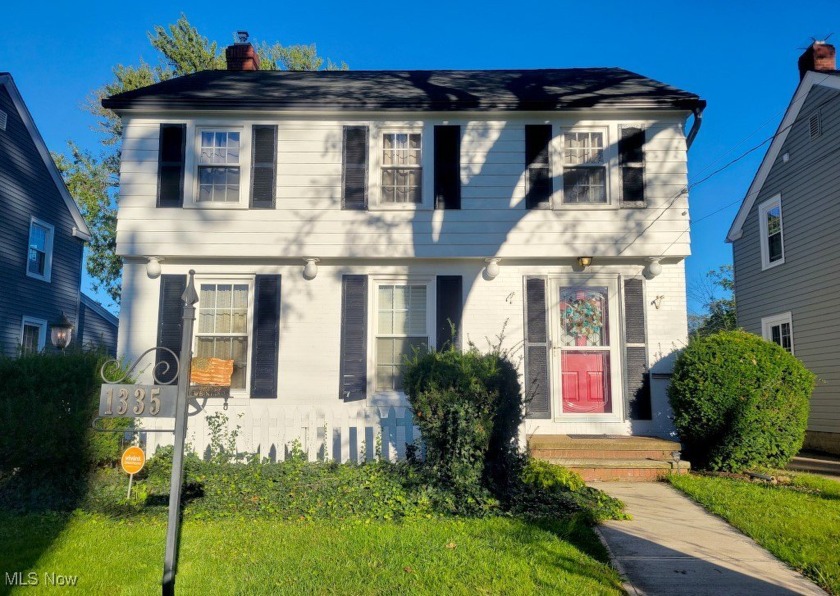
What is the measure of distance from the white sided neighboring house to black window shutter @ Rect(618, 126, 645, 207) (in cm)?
465

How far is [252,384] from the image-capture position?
8562mm

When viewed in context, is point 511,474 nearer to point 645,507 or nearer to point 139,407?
point 645,507

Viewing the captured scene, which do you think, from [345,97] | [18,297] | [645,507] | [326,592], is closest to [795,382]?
[645,507]

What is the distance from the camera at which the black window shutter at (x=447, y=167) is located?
884 cm

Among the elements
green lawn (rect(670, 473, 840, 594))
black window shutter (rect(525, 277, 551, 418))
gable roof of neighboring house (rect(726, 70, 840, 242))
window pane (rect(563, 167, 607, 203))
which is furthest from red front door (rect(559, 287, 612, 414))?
gable roof of neighboring house (rect(726, 70, 840, 242))

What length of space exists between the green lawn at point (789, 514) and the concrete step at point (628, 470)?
0.82ft

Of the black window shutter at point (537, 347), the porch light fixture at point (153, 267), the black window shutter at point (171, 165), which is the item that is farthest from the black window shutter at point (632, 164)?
the porch light fixture at point (153, 267)

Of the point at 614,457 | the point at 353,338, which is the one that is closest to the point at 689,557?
the point at 614,457

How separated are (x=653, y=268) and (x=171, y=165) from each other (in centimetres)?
704

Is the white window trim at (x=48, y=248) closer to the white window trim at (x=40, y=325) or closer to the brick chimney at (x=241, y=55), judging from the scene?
the white window trim at (x=40, y=325)

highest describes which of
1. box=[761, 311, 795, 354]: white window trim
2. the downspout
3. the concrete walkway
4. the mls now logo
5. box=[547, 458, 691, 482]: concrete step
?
the downspout

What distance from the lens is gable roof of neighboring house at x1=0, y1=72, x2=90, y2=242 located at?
46.5 ft

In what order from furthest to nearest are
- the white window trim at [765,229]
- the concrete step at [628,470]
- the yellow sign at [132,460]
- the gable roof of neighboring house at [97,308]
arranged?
the gable roof of neighboring house at [97,308] < the white window trim at [765,229] < the concrete step at [628,470] < the yellow sign at [132,460]

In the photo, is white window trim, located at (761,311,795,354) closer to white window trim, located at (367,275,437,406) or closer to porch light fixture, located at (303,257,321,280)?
white window trim, located at (367,275,437,406)
